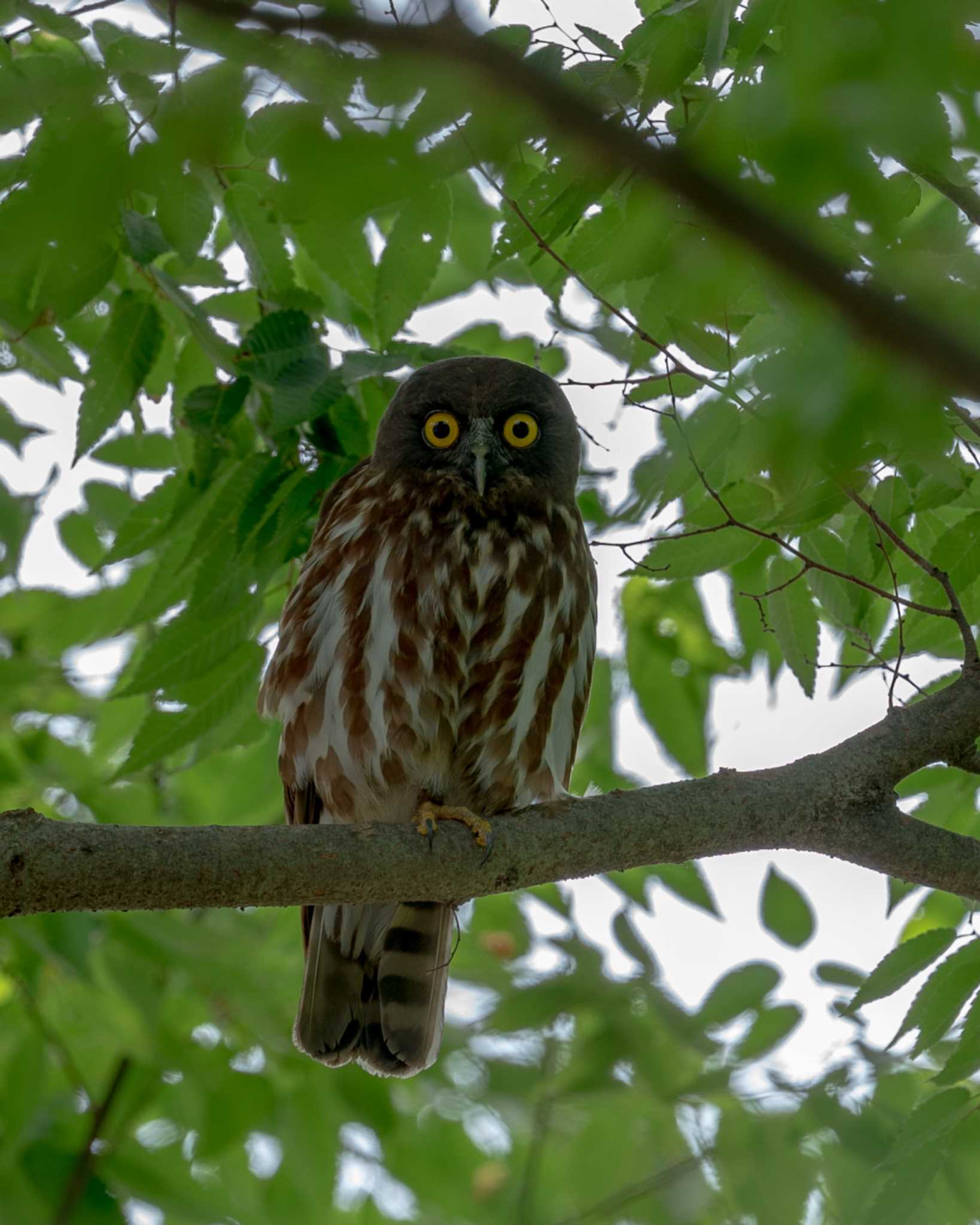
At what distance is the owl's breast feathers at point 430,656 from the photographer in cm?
403

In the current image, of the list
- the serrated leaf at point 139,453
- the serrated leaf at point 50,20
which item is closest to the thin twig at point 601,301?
the serrated leaf at point 50,20

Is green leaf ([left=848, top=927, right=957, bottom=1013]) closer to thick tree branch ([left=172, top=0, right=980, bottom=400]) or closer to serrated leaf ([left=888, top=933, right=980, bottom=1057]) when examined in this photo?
serrated leaf ([left=888, top=933, right=980, bottom=1057])

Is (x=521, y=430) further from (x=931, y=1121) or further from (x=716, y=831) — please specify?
(x=931, y=1121)

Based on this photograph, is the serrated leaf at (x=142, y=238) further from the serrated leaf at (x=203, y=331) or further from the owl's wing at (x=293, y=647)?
the owl's wing at (x=293, y=647)

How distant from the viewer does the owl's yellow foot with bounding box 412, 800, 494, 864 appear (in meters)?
3.03

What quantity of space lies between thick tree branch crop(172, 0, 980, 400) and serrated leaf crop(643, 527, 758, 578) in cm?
258

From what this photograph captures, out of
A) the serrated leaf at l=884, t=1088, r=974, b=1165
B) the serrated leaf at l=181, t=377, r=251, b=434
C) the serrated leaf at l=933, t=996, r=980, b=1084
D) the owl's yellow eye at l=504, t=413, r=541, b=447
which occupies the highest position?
the owl's yellow eye at l=504, t=413, r=541, b=447

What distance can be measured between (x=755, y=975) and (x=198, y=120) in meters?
3.68

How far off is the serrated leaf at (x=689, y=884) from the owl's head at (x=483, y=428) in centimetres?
132

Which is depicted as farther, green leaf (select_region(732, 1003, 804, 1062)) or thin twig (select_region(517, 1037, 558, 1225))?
thin twig (select_region(517, 1037, 558, 1225))

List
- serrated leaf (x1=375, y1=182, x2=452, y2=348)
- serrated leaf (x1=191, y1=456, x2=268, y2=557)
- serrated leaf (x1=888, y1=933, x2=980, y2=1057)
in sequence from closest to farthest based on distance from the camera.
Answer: serrated leaf (x1=888, y1=933, x2=980, y2=1057)
serrated leaf (x1=375, y1=182, x2=452, y2=348)
serrated leaf (x1=191, y1=456, x2=268, y2=557)

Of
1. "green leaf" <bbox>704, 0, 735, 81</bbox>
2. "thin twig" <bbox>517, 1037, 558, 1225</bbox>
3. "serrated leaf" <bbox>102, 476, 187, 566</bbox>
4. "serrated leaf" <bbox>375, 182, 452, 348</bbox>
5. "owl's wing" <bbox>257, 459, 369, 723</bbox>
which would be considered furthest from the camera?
"thin twig" <bbox>517, 1037, 558, 1225</bbox>

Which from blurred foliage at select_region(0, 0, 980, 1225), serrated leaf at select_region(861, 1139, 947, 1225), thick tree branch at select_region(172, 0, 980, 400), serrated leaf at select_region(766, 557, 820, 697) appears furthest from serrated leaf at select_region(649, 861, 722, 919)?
thick tree branch at select_region(172, 0, 980, 400)

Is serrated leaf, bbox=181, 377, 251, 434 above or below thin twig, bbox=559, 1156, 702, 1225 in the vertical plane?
above
